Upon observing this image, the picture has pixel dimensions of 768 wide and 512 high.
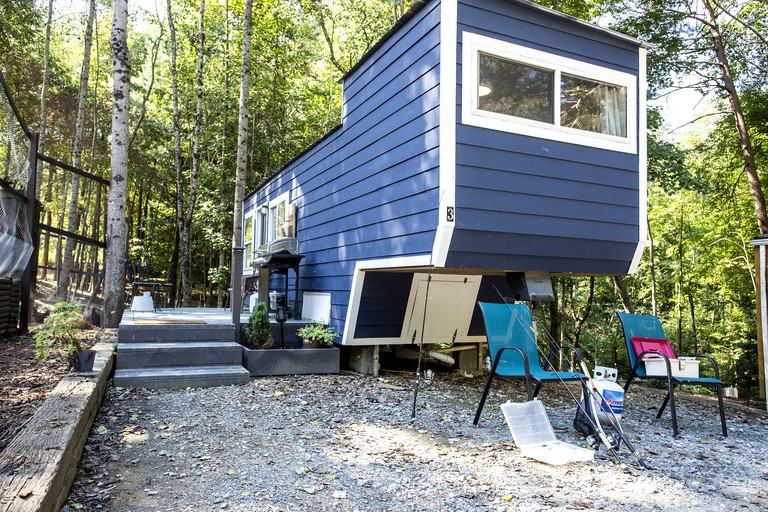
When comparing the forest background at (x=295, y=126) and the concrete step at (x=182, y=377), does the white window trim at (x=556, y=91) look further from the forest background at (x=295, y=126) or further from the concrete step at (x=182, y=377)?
the forest background at (x=295, y=126)

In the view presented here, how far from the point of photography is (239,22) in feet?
46.1

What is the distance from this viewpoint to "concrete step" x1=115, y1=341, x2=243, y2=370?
15.8 ft

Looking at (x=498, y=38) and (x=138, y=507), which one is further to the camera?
(x=498, y=38)

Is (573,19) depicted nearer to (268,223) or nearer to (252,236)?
(268,223)

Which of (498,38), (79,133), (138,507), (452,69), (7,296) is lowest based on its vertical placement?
(138,507)

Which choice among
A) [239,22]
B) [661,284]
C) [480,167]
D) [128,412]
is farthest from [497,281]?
[661,284]

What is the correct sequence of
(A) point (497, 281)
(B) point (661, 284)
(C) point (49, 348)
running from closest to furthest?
(C) point (49, 348) < (A) point (497, 281) < (B) point (661, 284)

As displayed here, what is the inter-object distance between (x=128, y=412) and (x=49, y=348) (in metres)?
1.21

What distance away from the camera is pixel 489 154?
415cm

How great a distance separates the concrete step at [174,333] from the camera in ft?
16.9

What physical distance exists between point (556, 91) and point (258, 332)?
3.87 meters

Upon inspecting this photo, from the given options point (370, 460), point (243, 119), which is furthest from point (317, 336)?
point (243, 119)

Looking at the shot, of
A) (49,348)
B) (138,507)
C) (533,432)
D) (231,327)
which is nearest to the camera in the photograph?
(138,507)

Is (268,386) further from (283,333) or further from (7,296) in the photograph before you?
(7,296)
